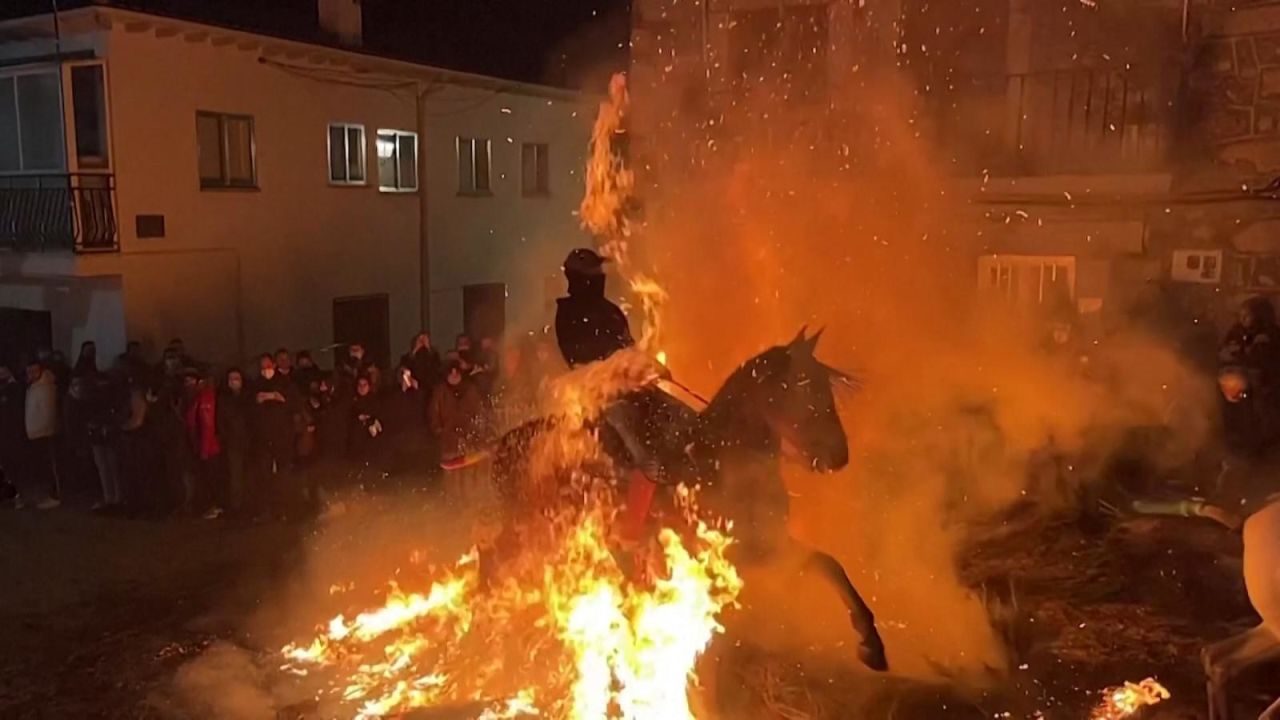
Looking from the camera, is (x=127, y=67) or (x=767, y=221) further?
(x=127, y=67)

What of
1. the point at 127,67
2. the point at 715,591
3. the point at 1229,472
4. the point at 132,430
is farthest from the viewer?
the point at 127,67

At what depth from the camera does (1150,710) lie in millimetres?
5715

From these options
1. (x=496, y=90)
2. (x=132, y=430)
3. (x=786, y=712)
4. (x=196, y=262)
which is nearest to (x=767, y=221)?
(x=786, y=712)

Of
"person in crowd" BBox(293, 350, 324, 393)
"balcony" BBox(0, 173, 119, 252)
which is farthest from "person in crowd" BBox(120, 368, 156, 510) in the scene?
"balcony" BBox(0, 173, 119, 252)

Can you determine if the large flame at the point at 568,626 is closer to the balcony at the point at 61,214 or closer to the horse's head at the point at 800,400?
the horse's head at the point at 800,400

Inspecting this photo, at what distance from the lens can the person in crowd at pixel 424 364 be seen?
39.5 feet

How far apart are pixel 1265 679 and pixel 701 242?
614cm

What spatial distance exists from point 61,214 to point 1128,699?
14.9 meters

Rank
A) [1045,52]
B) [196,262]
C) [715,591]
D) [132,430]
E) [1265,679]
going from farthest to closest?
[196,262] < [132,430] < [1045,52] < [715,591] < [1265,679]

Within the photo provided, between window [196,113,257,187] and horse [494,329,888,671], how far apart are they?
12828mm

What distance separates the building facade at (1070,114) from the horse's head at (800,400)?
4.57m

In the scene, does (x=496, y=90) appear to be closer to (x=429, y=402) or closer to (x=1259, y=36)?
(x=429, y=402)

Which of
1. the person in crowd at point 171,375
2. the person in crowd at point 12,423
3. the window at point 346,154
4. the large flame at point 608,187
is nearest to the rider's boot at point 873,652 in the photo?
the large flame at point 608,187

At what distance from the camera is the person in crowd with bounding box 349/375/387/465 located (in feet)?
38.3
